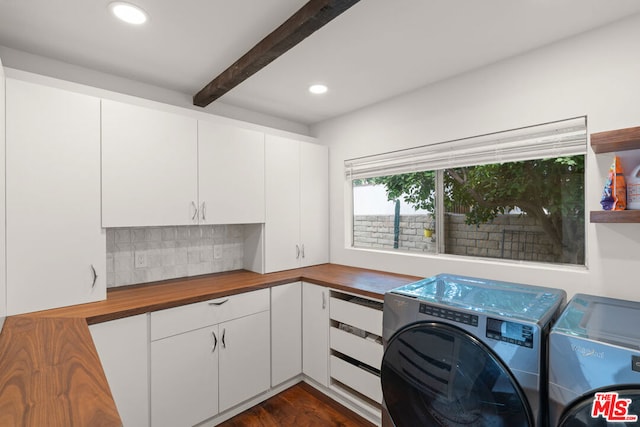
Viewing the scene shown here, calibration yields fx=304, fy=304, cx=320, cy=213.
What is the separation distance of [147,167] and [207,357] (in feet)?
4.30

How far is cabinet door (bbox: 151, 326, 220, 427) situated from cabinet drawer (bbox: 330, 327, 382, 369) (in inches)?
33.1

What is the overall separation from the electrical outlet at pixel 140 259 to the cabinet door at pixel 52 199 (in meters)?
0.42

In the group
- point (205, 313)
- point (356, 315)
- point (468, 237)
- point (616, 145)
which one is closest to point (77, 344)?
point (205, 313)

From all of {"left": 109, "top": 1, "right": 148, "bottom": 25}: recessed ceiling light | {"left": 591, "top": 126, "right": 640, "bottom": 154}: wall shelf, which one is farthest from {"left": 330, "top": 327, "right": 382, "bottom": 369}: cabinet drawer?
{"left": 109, "top": 1, "right": 148, "bottom": 25}: recessed ceiling light

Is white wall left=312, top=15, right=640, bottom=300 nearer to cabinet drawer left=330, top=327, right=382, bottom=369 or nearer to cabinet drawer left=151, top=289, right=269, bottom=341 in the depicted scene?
cabinet drawer left=330, top=327, right=382, bottom=369

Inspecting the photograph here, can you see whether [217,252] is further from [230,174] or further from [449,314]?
[449,314]

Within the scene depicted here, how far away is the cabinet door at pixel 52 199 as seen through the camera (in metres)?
1.57

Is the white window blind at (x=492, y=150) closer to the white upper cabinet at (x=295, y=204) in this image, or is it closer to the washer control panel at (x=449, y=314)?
the white upper cabinet at (x=295, y=204)

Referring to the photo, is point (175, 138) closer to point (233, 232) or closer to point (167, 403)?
point (233, 232)

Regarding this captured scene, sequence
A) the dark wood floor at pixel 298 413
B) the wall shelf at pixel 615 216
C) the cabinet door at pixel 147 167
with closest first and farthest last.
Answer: the wall shelf at pixel 615 216 < the cabinet door at pixel 147 167 < the dark wood floor at pixel 298 413

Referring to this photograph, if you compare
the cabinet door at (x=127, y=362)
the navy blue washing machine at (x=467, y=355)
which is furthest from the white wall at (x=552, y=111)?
the cabinet door at (x=127, y=362)

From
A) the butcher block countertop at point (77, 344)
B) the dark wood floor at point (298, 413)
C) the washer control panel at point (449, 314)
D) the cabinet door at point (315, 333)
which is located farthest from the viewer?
the cabinet door at point (315, 333)

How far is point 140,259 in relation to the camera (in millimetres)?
2283

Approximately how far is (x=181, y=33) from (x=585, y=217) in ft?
8.07
